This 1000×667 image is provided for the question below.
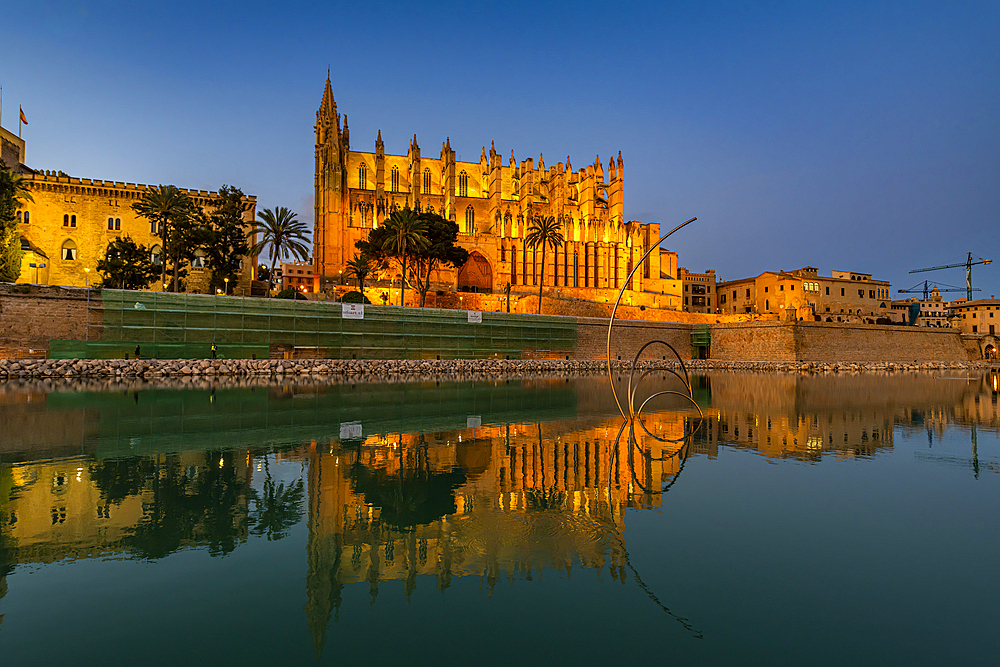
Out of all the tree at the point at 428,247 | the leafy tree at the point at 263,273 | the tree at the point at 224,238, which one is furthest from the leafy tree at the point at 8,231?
the leafy tree at the point at 263,273

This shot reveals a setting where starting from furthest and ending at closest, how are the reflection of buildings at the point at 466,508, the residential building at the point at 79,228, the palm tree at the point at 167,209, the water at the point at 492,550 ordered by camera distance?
the residential building at the point at 79,228 < the palm tree at the point at 167,209 < the reflection of buildings at the point at 466,508 < the water at the point at 492,550

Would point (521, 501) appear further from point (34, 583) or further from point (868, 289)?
point (868, 289)

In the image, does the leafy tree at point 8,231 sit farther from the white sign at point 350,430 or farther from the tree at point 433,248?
the white sign at point 350,430

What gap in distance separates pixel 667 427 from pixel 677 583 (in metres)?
8.19

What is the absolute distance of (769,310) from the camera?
70.2 metres

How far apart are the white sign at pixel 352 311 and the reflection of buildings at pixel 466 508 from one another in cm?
2806

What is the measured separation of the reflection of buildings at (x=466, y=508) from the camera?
433 centimetres

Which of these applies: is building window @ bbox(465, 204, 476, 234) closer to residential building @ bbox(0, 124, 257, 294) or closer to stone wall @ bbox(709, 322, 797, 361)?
residential building @ bbox(0, 124, 257, 294)

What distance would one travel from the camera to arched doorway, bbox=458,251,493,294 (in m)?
68.7

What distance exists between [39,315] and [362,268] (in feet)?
83.3

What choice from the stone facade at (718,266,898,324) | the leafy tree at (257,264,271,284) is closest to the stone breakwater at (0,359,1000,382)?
the stone facade at (718,266,898,324)

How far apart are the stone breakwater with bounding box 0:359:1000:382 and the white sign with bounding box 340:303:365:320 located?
451 cm

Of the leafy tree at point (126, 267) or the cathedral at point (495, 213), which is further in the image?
the cathedral at point (495, 213)

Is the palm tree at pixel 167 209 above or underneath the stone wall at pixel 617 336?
above
